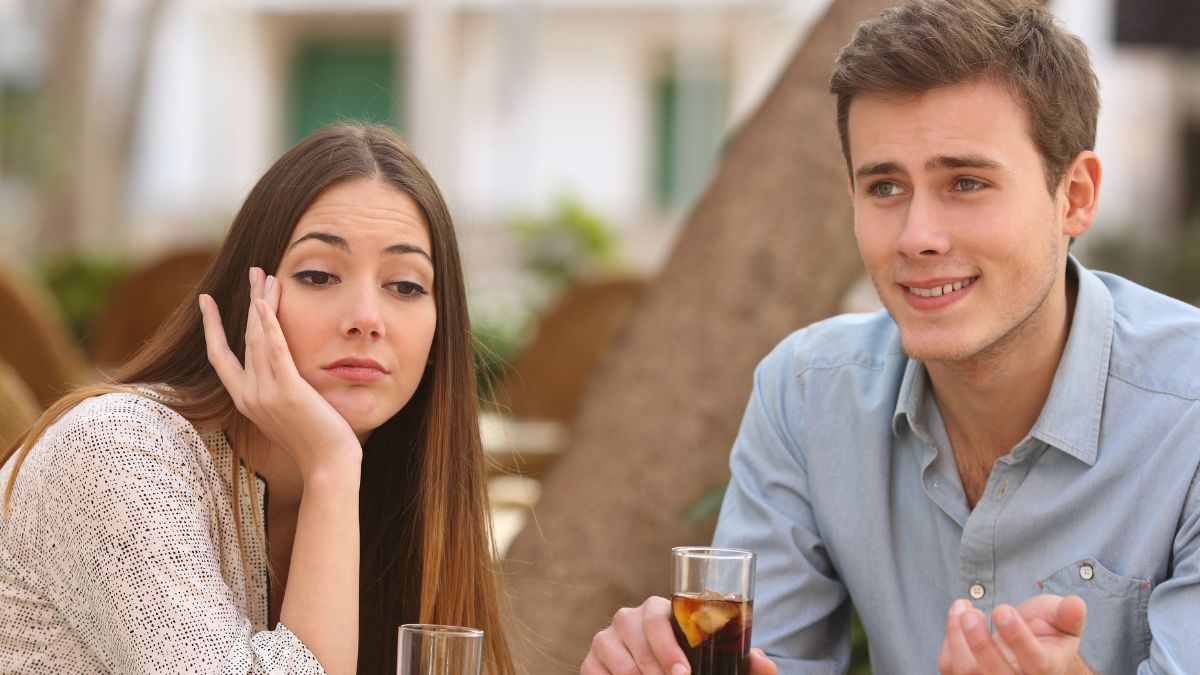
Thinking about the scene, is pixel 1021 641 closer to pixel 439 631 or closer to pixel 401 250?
pixel 439 631

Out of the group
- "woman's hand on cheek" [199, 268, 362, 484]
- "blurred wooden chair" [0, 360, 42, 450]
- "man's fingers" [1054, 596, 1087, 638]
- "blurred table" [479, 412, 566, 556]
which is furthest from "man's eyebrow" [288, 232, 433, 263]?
"blurred table" [479, 412, 566, 556]

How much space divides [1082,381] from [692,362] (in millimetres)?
1182

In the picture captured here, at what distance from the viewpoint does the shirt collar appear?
2094 mm

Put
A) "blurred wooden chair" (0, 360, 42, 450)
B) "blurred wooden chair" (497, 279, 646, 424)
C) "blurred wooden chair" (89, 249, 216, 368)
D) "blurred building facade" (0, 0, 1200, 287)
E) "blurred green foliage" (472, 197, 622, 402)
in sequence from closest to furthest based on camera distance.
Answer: "blurred wooden chair" (0, 360, 42, 450), "blurred wooden chair" (89, 249, 216, 368), "blurred wooden chair" (497, 279, 646, 424), "blurred green foliage" (472, 197, 622, 402), "blurred building facade" (0, 0, 1200, 287)

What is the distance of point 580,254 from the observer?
10469mm

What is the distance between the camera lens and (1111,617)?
2.04 meters

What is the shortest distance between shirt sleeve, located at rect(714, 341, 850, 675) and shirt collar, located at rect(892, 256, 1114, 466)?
0.24 metres

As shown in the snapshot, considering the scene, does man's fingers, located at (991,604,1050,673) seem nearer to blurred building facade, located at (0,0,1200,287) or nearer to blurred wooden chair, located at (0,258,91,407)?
blurred wooden chair, located at (0,258,91,407)

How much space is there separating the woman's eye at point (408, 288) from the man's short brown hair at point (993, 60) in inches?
27.9

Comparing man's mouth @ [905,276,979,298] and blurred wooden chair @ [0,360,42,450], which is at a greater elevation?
man's mouth @ [905,276,979,298]

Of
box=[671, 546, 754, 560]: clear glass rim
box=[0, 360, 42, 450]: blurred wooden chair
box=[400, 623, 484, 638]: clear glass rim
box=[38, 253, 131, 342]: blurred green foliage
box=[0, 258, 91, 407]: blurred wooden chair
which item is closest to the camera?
box=[400, 623, 484, 638]: clear glass rim

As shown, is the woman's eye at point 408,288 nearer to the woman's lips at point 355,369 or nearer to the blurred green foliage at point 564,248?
the woman's lips at point 355,369

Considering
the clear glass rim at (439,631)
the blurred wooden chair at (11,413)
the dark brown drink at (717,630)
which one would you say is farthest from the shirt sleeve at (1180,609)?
the blurred wooden chair at (11,413)

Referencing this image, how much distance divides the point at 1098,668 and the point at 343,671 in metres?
1.07
